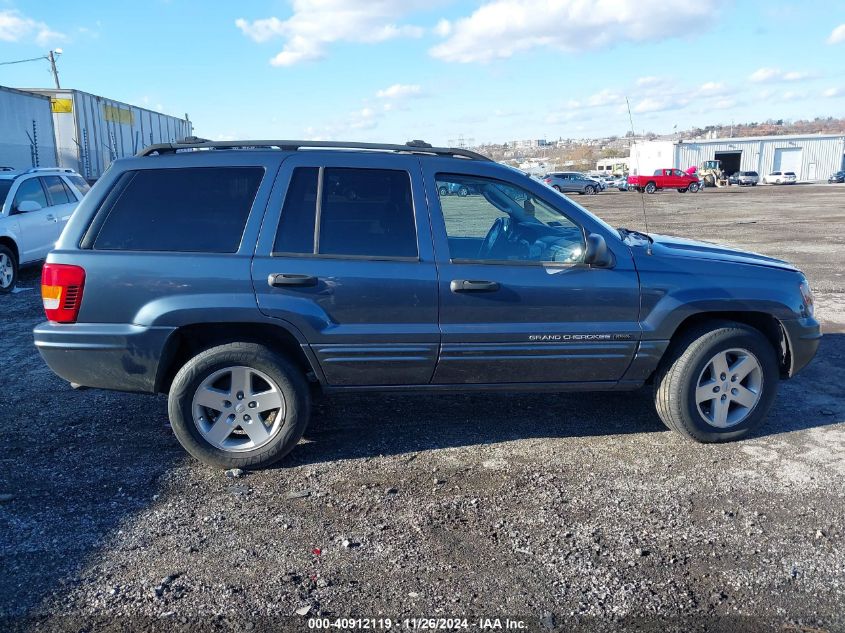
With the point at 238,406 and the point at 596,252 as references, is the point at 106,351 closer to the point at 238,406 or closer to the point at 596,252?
the point at 238,406

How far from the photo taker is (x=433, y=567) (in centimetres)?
318

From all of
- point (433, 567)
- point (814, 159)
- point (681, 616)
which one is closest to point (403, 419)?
point (433, 567)

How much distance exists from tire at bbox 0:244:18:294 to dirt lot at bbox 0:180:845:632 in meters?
5.36

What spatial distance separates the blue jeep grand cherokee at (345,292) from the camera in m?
4.03

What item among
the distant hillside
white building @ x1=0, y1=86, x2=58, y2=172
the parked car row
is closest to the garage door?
the parked car row

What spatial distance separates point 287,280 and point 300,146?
931 mm

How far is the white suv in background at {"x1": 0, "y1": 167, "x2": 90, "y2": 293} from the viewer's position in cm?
1011

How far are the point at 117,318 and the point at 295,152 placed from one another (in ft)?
4.71

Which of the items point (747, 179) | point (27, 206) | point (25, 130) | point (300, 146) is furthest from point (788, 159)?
point (300, 146)

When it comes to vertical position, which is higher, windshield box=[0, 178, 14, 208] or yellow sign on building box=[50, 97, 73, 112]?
A: yellow sign on building box=[50, 97, 73, 112]

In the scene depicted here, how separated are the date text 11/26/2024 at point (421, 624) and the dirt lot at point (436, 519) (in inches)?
1.2

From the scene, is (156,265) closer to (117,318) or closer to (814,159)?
(117,318)

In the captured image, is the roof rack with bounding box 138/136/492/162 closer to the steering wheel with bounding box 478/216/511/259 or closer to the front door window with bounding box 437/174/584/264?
the front door window with bounding box 437/174/584/264

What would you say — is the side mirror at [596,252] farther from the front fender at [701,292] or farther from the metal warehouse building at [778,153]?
the metal warehouse building at [778,153]
